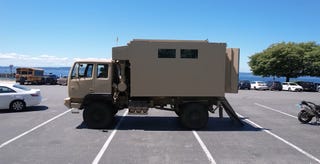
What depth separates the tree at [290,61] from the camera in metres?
55.1

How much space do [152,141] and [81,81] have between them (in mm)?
3952

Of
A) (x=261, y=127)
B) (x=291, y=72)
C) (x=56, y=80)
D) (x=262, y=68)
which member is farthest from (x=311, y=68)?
(x=261, y=127)

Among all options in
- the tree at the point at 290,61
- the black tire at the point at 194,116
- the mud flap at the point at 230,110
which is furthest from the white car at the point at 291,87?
the black tire at the point at 194,116

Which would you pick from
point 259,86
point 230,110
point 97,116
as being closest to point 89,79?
point 97,116

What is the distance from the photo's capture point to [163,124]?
13.6m

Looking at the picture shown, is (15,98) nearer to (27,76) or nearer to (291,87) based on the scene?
(27,76)

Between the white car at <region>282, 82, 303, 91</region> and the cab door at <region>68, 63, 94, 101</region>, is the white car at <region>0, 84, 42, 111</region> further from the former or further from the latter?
the white car at <region>282, 82, 303, 91</region>

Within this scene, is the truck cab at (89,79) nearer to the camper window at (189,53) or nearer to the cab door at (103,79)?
the cab door at (103,79)

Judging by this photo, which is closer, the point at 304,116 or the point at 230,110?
the point at 230,110

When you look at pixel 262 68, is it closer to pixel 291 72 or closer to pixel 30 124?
pixel 291 72

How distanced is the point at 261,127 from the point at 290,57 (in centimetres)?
4658

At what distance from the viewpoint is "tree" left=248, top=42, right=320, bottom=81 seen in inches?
2169

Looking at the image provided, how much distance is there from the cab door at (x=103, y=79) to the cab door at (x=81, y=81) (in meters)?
0.19

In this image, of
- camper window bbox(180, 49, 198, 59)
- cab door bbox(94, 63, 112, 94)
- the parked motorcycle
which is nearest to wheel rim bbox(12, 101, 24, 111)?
cab door bbox(94, 63, 112, 94)
